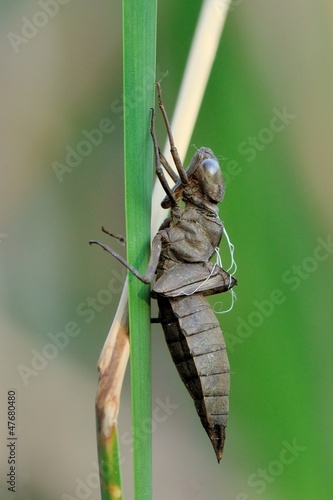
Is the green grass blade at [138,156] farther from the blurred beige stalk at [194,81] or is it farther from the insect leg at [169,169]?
the insect leg at [169,169]

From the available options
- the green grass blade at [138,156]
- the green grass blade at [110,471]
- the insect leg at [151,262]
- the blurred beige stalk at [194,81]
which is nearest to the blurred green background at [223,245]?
the blurred beige stalk at [194,81]

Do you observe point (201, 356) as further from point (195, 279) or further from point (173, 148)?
point (173, 148)

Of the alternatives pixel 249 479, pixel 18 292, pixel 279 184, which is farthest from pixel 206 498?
pixel 279 184

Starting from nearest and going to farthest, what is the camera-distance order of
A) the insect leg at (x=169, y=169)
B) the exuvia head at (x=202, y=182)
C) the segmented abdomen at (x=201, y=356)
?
the segmented abdomen at (x=201, y=356)
the insect leg at (x=169, y=169)
the exuvia head at (x=202, y=182)

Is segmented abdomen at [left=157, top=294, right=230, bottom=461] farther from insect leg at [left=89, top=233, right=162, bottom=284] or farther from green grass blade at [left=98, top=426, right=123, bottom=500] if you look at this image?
green grass blade at [left=98, top=426, right=123, bottom=500]

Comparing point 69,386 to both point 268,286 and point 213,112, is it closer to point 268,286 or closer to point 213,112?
point 268,286

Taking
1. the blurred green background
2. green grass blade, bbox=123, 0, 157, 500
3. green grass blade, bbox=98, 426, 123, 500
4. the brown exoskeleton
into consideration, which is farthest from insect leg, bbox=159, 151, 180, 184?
green grass blade, bbox=98, 426, 123, 500

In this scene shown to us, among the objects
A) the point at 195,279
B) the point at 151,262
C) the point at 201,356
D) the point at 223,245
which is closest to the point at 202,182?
the point at 223,245
